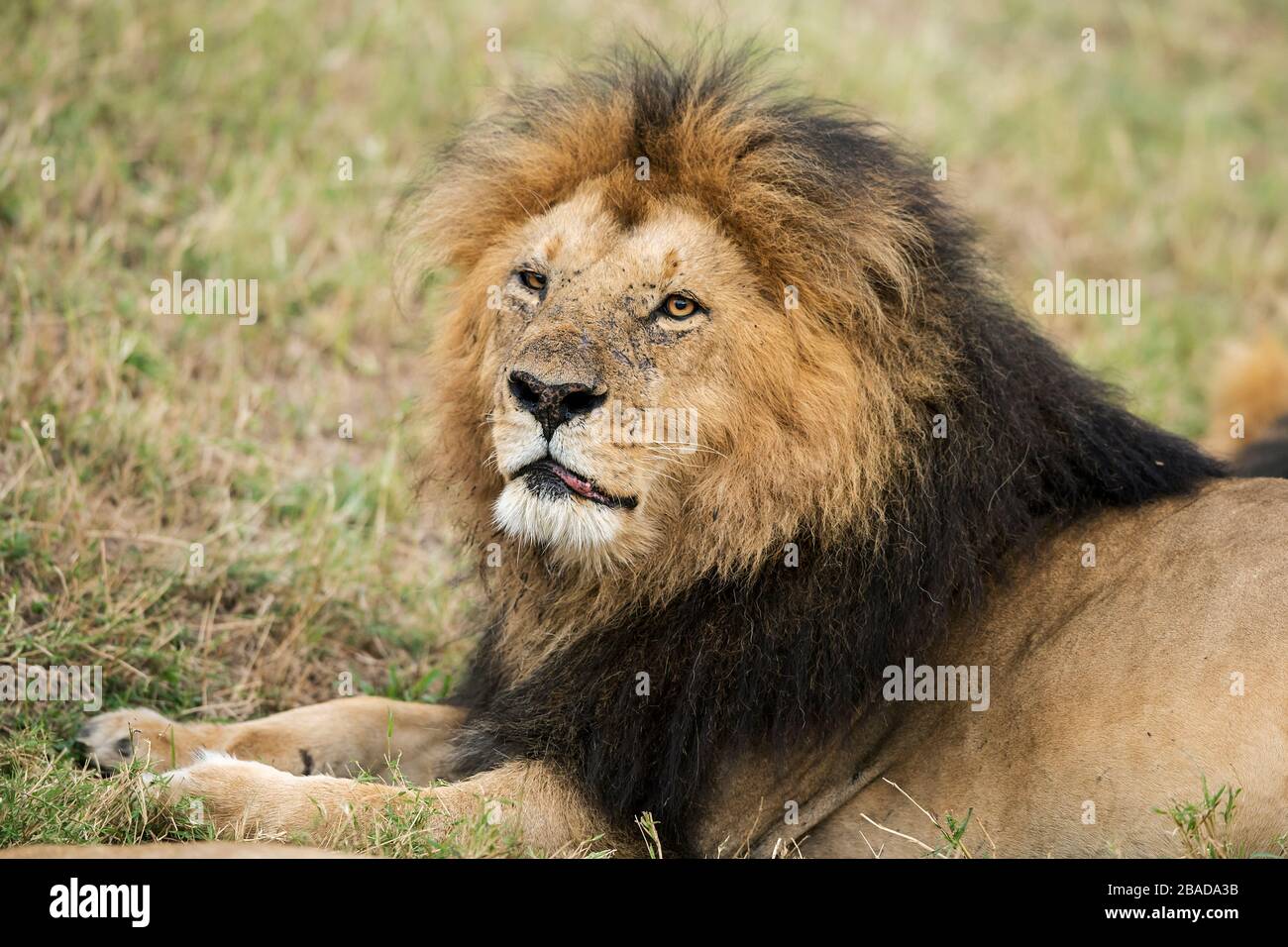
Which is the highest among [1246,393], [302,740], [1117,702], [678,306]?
[1246,393]

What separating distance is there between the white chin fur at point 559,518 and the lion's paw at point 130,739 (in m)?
1.36

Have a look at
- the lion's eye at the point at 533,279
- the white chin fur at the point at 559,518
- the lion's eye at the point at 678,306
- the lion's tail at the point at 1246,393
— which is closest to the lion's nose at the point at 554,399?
the white chin fur at the point at 559,518

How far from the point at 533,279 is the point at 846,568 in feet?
4.08

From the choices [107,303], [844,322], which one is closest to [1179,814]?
[844,322]

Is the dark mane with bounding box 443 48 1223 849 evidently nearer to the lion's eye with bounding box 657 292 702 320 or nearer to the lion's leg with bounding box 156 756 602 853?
the lion's leg with bounding box 156 756 602 853

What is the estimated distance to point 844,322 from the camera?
410 cm

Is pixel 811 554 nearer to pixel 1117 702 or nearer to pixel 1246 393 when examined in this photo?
pixel 1117 702

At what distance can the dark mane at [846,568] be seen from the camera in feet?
12.9

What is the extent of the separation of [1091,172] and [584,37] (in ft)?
13.1

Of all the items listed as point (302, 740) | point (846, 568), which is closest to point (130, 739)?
point (302, 740)

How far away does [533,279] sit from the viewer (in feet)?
13.9

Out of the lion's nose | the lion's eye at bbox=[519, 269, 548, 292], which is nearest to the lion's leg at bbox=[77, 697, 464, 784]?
the lion's nose

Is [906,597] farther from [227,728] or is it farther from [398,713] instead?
[227,728]

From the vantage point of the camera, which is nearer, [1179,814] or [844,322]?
[1179,814]
